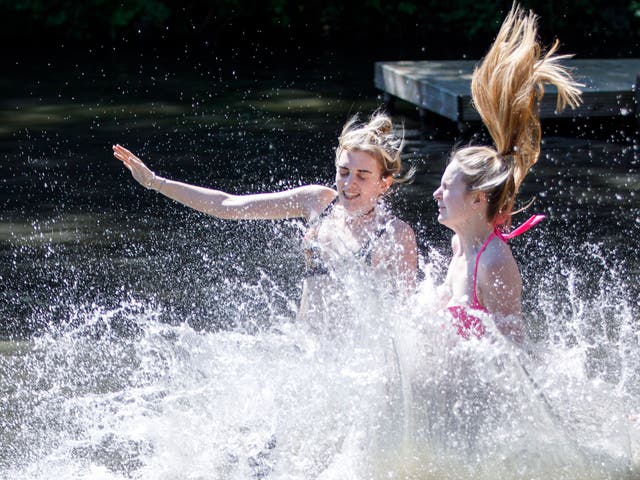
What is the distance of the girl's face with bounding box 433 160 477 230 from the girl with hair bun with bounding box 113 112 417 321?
1.24 feet

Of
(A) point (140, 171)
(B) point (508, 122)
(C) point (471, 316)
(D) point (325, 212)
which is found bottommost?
(C) point (471, 316)

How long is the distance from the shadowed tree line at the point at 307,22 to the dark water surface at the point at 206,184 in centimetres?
345

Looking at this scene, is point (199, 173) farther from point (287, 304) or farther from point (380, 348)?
point (380, 348)

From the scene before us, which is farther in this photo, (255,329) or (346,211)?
(255,329)

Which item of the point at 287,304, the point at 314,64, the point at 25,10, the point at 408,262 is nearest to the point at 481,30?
the point at 314,64

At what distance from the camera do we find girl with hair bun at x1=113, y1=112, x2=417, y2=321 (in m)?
4.21

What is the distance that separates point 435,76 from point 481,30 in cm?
732

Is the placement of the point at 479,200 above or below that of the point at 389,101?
above

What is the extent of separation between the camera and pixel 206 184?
8.30 meters

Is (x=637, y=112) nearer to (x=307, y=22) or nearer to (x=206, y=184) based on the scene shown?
(x=206, y=184)

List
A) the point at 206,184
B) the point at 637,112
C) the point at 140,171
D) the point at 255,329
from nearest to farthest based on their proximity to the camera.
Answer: the point at 140,171
the point at 255,329
the point at 206,184
the point at 637,112

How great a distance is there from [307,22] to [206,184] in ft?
32.3

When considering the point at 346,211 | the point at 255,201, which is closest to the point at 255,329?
the point at 255,201

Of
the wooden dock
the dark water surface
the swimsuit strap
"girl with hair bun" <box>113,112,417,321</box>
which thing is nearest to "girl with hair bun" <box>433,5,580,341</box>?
"girl with hair bun" <box>113,112,417,321</box>
